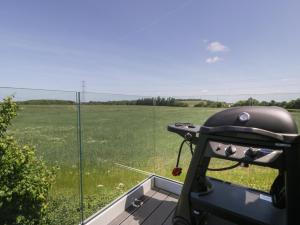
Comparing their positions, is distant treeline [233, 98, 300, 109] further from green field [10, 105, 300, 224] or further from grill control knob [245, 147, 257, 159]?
grill control knob [245, 147, 257, 159]

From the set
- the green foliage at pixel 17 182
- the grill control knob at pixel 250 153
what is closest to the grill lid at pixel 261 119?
the grill control knob at pixel 250 153

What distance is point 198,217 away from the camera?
1399 millimetres

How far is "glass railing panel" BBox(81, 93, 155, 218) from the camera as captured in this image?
108 inches

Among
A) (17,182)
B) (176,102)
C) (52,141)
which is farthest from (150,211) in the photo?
(176,102)

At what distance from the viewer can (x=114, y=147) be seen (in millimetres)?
4188

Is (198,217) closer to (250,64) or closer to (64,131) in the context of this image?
(64,131)

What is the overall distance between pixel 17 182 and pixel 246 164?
151 centimetres

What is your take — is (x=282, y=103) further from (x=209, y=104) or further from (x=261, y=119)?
(x=261, y=119)

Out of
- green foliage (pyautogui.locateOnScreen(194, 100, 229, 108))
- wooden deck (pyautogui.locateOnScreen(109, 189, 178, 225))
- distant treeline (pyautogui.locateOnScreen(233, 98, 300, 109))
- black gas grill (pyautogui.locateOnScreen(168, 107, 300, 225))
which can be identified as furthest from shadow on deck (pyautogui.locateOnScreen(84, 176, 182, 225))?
green foliage (pyautogui.locateOnScreen(194, 100, 229, 108))

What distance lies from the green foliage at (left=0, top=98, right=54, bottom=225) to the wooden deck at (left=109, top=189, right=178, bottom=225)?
0.90 meters

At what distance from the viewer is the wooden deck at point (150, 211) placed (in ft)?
7.45

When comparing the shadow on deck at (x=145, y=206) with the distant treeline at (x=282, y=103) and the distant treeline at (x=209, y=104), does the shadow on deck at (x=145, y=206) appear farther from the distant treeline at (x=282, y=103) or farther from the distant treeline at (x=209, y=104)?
the distant treeline at (x=209, y=104)

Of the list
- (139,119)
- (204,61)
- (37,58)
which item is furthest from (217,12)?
(37,58)

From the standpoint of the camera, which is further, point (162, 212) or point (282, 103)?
point (282, 103)
